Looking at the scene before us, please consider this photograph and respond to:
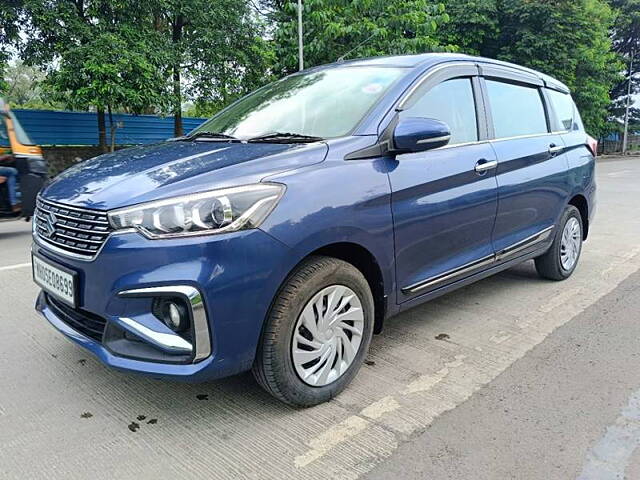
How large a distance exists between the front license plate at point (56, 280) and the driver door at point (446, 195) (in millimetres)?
1596

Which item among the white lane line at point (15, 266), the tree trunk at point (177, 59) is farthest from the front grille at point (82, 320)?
the tree trunk at point (177, 59)

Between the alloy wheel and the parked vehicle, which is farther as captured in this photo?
the parked vehicle

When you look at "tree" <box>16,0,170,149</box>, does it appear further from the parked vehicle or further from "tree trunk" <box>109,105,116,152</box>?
the parked vehicle

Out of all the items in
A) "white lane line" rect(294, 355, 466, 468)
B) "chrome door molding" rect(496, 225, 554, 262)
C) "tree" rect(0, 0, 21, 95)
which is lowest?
"white lane line" rect(294, 355, 466, 468)

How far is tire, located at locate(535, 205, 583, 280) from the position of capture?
4578 millimetres

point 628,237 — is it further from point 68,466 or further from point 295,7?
point 295,7

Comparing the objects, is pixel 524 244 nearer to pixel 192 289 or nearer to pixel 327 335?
pixel 327 335

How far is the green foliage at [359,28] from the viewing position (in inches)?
595

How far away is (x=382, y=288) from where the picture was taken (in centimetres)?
289

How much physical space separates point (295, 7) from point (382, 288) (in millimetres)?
14160

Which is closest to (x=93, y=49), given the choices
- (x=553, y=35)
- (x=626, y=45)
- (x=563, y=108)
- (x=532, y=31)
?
(x=563, y=108)

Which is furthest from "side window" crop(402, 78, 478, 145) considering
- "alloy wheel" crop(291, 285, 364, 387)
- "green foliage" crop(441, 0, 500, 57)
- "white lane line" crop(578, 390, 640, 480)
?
"green foliage" crop(441, 0, 500, 57)

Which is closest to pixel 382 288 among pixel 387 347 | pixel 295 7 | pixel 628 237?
pixel 387 347

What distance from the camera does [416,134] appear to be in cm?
281
